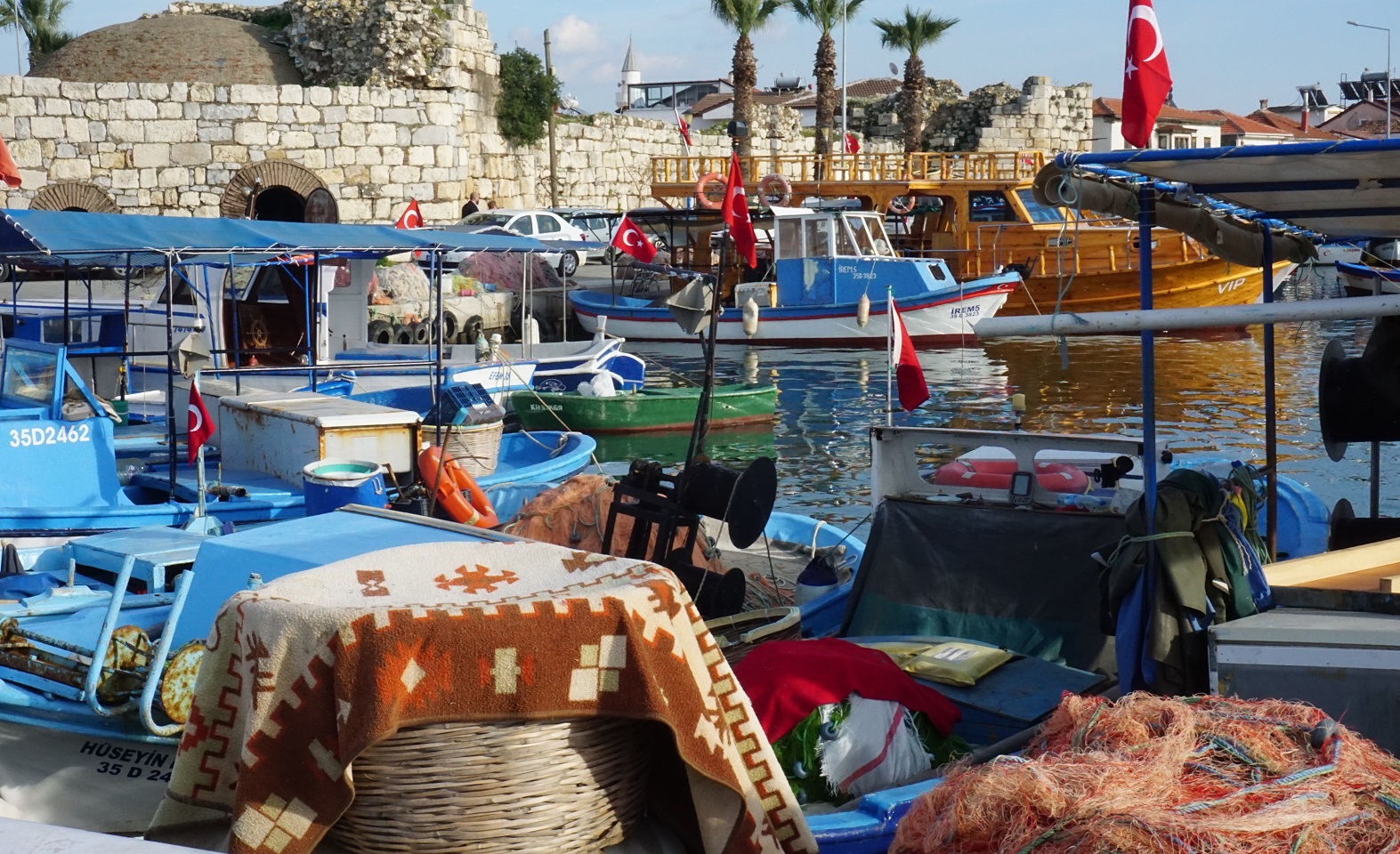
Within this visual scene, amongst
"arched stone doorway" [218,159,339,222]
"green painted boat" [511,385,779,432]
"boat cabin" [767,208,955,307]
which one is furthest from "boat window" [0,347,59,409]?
"arched stone doorway" [218,159,339,222]

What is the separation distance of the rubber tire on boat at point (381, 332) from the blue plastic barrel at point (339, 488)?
12.7 metres

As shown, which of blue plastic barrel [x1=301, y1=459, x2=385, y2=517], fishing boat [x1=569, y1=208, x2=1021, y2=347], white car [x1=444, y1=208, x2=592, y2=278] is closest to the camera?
blue plastic barrel [x1=301, y1=459, x2=385, y2=517]

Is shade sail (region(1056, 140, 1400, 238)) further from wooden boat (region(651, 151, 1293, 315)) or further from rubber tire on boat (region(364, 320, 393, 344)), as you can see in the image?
wooden boat (region(651, 151, 1293, 315))

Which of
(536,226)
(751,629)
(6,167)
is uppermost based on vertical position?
(536,226)

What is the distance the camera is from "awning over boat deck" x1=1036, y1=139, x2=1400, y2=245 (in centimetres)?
431

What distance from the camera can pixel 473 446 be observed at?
34.1 ft

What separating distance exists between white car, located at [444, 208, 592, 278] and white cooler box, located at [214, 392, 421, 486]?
1689cm

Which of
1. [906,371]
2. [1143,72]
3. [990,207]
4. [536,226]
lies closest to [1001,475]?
[906,371]

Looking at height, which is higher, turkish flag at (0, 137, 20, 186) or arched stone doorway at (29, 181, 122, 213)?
arched stone doorway at (29, 181, 122, 213)

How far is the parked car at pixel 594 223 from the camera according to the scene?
29.5 metres

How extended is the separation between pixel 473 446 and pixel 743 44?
27.9 m

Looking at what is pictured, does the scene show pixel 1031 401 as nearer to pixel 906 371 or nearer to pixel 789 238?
pixel 789 238

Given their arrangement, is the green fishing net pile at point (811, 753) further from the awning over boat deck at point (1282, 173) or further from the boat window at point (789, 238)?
the boat window at point (789, 238)

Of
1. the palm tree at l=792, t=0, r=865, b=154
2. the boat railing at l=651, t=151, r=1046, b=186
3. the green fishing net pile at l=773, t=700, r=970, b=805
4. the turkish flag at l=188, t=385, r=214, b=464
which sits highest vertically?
the palm tree at l=792, t=0, r=865, b=154
